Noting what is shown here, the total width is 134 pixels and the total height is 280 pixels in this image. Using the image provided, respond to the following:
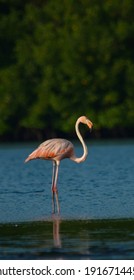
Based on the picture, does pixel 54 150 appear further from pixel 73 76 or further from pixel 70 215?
pixel 73 76

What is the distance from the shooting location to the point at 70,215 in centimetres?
1683

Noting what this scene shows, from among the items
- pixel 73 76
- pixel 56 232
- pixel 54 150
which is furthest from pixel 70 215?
pixel 73 76

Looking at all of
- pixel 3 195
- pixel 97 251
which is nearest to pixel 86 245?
pixel 97 251

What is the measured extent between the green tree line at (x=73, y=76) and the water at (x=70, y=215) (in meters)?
23.4

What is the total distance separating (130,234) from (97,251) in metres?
1.54

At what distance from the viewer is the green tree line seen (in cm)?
5300

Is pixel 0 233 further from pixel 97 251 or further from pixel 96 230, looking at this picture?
pixel 97 251

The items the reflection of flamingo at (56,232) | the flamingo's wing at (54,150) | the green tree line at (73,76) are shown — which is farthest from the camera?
the green tree line at (73,76)

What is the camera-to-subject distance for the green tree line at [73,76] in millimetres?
53000

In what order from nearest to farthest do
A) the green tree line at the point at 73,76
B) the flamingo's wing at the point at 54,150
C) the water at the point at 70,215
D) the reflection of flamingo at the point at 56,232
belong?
1. the water at the point at 70,215
2. the reflection of flamingo at the point at 56,232
3. the flamingo's wing at the point at 54,150
4. the green tree line at the point at 73,76

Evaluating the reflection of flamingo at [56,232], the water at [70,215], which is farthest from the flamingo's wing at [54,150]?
the reflection of flamingo at [56,232]

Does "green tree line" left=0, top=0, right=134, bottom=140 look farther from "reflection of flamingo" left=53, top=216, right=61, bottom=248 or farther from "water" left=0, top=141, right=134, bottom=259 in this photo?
"reflection of flamingo" left=53, top=216, right=61, bottom=248

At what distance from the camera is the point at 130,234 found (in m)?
14.2

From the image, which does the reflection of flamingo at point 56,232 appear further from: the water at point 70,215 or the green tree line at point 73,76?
the green tree line at point 73,76
